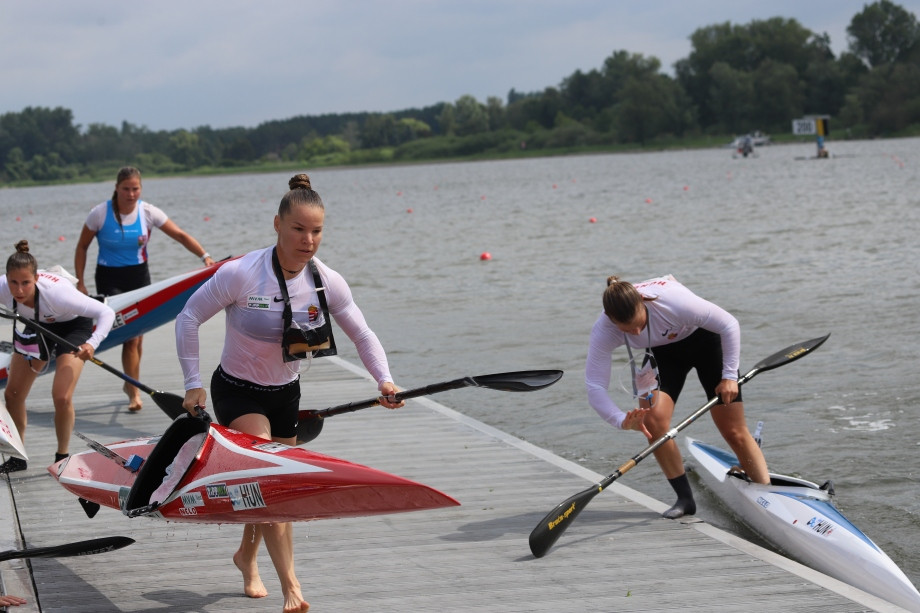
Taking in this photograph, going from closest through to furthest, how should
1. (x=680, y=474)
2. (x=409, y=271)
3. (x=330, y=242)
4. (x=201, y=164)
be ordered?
(x=680, y=474), (x=409, y=271), (x=330, y=242), (x=201, y=164)

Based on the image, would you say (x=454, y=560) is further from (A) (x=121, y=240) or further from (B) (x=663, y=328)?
(A) (x=121, y=240)

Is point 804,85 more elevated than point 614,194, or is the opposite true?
point 804,85

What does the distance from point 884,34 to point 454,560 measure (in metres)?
146

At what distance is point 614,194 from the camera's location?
158 ft

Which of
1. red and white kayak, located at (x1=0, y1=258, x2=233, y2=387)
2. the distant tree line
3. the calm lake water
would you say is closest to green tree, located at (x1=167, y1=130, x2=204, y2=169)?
the distant tree line

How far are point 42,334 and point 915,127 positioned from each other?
365 ft

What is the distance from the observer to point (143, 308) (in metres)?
9.35

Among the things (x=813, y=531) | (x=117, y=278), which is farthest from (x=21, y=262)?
(x=813, y=531)

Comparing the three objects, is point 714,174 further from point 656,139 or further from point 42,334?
point 656,139

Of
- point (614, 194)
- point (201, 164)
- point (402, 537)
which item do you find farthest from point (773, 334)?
point (201, 164)

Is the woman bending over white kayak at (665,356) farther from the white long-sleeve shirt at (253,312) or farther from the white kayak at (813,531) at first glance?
the white long-sleeve shirt at (253,312)

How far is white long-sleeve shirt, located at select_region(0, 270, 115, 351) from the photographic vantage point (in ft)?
23.1

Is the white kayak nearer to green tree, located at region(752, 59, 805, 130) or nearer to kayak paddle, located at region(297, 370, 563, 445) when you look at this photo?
kayak paddle, located at region(297, 370, 563, 445)

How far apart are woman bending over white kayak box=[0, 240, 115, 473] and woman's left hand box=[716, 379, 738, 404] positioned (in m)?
3.77
